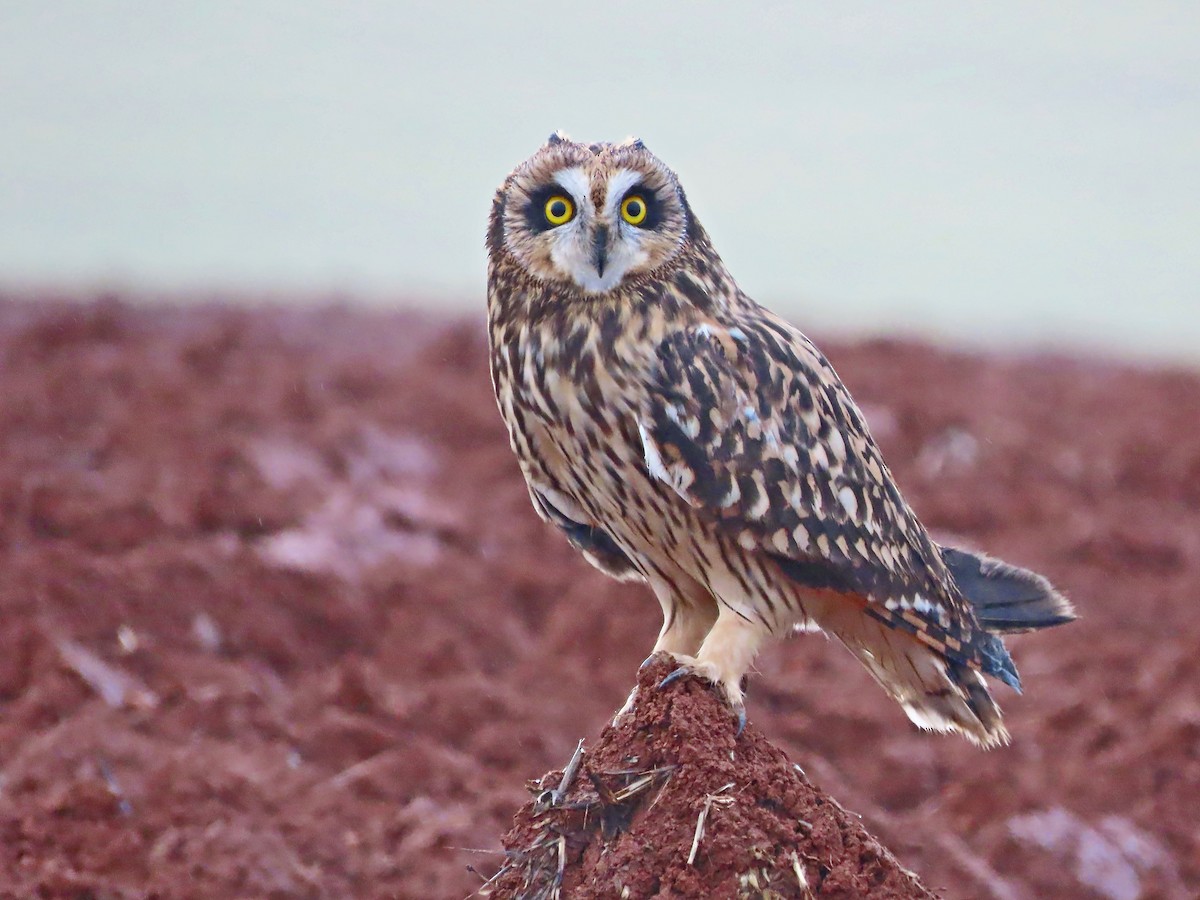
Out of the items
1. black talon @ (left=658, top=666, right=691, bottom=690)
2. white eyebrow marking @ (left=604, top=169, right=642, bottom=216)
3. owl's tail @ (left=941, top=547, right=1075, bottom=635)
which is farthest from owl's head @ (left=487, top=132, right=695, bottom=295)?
owl's tail @ (left=941, top=547, right=1075, bottom=635)

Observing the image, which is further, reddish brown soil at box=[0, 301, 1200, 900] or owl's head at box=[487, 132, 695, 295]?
reddish brown soil at box=[0, 301, 1200, 900]

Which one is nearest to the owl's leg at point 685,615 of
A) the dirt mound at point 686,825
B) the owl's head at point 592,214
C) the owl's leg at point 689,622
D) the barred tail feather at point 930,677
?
the owl's leg at point 689,622

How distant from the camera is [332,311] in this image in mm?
9977

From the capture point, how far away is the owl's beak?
3363mm

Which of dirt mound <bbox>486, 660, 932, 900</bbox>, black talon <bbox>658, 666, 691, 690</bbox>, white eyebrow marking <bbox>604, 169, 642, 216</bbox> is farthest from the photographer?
white eyebrow marking <bbox>604, 169, 642, 216</bbox>

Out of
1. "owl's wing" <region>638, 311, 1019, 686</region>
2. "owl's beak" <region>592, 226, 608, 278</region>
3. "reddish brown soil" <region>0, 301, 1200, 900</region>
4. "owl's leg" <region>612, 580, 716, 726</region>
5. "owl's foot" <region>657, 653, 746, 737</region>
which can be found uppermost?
"owl's beak" <region>592, 226, 608, 278</region>

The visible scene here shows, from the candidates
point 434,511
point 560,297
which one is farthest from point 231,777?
point 434,511

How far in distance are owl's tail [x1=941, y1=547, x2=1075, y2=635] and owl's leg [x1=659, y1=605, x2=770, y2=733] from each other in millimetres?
718

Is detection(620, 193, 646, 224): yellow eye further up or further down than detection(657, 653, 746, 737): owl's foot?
further up

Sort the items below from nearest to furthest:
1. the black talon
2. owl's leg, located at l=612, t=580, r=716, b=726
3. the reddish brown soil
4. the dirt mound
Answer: the dirt mound, the black talon, owl's leg, located at l=612, t=580, r=716, b=726, the reddish brown soil

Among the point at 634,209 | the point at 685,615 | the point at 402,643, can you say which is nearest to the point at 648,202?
the point at 634,209

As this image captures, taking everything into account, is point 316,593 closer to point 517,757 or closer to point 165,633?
point 165,633

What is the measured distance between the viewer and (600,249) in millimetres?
3381

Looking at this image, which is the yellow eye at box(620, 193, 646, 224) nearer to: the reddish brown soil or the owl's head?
the owl's head
